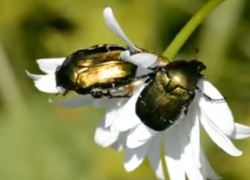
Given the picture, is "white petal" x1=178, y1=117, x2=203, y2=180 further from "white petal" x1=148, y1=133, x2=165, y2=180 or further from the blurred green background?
the blurred green background

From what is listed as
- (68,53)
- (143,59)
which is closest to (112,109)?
(143,59)

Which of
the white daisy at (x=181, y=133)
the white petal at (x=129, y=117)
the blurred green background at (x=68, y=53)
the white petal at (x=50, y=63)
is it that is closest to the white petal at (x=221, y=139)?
the white daisy at (x=181, y=133)

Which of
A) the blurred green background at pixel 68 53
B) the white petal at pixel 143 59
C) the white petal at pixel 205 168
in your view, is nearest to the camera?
the white petal at pixel 143 59

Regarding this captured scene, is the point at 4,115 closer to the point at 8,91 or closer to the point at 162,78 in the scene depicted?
the point at 8,91

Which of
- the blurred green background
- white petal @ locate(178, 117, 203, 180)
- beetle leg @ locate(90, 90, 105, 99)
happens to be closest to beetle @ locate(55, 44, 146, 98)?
beetle leg @ locate(90, 90, 105, 99)

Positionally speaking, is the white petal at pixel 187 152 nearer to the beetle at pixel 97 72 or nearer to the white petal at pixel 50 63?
the beetle at pixel 97 72

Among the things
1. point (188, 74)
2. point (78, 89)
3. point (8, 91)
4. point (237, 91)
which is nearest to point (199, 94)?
point (188, 74)
